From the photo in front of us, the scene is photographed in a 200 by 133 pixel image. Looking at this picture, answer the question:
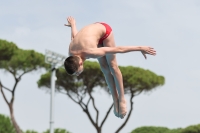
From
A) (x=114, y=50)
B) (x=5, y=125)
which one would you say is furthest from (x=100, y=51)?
(x=5, y=125)

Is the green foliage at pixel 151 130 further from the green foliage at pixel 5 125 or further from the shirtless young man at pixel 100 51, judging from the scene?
the shirtless young man at pixel 100 51

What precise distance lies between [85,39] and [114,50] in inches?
18.4

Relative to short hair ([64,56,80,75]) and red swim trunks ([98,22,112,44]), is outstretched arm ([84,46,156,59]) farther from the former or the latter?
red swim trunks ([98,22,112,44])

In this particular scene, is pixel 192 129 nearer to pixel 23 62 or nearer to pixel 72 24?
pixel 23 62

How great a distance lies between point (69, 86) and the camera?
34094 mm

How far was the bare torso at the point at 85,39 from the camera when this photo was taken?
7.38 metres

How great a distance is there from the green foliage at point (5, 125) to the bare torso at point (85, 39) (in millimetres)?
20146

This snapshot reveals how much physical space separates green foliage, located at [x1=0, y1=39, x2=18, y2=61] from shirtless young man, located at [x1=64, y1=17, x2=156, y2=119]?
2349 centimetres

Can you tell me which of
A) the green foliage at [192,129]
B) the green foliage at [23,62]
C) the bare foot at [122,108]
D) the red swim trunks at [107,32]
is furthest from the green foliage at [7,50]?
the red swim trunks at [107,32]

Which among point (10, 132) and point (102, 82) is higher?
point (102, 82)

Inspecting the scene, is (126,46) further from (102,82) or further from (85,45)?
(102,82)

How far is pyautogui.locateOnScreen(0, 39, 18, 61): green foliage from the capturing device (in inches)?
1243

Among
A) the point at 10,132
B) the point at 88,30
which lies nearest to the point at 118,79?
the point at 88,30

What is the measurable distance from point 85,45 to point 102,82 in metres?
25.8
